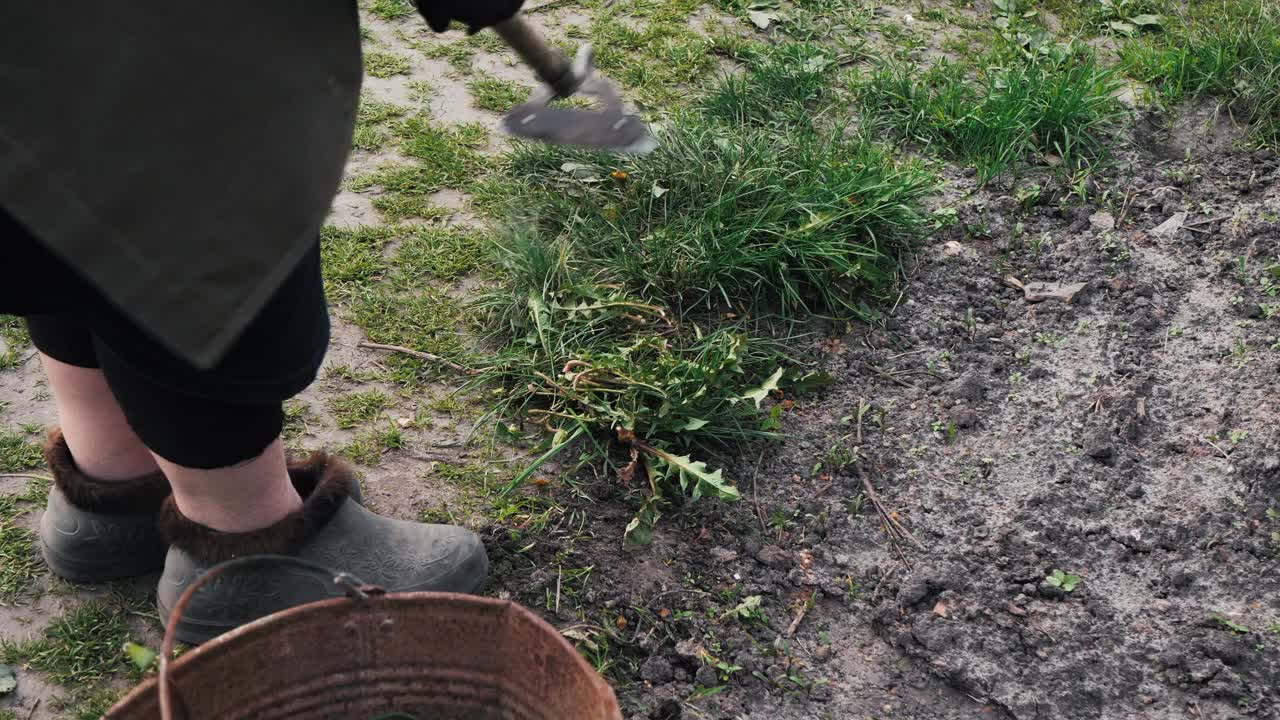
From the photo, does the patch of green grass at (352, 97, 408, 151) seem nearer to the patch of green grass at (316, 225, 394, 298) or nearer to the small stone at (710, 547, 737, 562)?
A: the patch of green grass at (316, 225, 394, 298)

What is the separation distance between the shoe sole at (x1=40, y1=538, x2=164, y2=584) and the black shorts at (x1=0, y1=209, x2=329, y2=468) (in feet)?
1.90

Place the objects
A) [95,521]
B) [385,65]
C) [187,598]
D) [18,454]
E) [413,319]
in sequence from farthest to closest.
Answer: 1. [385,65]
2. [413,319]
3. [18,454]
4. [95,521]
5. [187,598]

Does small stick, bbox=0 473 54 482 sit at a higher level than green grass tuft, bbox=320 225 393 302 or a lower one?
lower

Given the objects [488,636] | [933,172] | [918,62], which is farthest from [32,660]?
[918,62]

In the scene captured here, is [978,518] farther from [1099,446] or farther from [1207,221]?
[1207,221]

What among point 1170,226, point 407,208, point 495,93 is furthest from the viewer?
point 495,93

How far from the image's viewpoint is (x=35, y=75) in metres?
1.05

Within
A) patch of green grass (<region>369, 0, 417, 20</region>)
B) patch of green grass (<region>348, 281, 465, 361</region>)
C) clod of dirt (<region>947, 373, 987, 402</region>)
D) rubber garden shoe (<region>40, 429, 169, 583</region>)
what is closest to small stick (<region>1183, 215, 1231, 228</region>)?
clod of dirt (<region>947, 373, 987, 402</region>)

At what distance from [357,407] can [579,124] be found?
1140mm

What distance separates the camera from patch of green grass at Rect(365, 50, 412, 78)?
3811 millimetres

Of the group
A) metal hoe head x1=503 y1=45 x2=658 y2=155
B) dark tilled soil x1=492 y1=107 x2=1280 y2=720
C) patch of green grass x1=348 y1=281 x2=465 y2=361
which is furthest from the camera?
patch of green grass x1=348 y1=281 x2=465 y2=361

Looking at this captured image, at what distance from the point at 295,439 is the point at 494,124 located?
1567 mm

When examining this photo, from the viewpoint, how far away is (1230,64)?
3.36m

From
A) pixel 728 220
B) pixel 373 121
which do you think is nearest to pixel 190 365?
pixel 728 220
